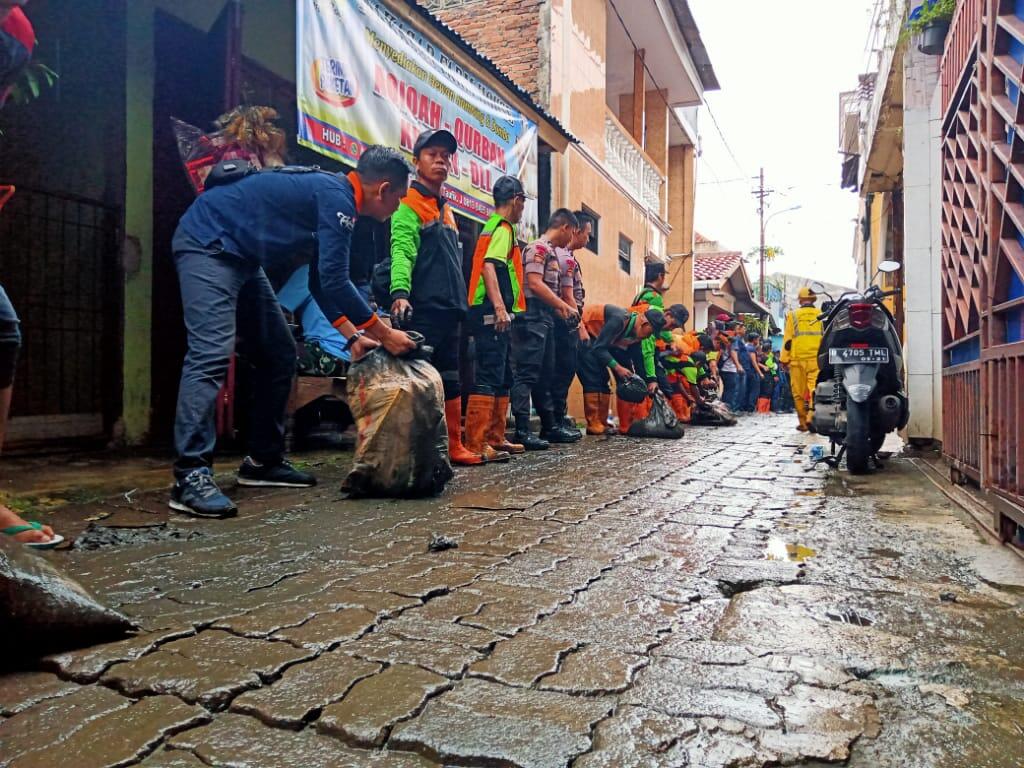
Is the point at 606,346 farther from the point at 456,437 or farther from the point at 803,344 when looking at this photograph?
the point at 456,437

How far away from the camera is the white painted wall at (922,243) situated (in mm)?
6078

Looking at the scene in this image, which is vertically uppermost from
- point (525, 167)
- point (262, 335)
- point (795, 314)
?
point (525, 167)

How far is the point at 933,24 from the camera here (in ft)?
17.7

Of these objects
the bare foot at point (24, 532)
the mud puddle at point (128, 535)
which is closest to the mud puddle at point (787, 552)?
the mud puddle at point (128, 535)

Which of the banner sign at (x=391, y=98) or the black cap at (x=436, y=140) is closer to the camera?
the black cap at (x=436, y=140)

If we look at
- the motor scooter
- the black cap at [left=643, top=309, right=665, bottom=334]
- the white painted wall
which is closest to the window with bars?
the black cap at [left=643, top=309, right=665, bottom=334]

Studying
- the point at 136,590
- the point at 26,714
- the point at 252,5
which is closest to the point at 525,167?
the point at 252,5

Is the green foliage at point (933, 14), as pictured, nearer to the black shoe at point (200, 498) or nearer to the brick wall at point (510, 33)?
the brick wall at point (510, 33)

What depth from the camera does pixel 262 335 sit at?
3742mm

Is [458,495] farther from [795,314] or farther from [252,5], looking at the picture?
[795,314]

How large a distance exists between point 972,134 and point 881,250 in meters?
11.5

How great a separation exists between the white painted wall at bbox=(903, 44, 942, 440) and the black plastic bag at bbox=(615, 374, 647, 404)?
102 inches

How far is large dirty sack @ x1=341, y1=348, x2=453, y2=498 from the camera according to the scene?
346 cm

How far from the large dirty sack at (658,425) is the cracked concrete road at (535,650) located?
4560mm
